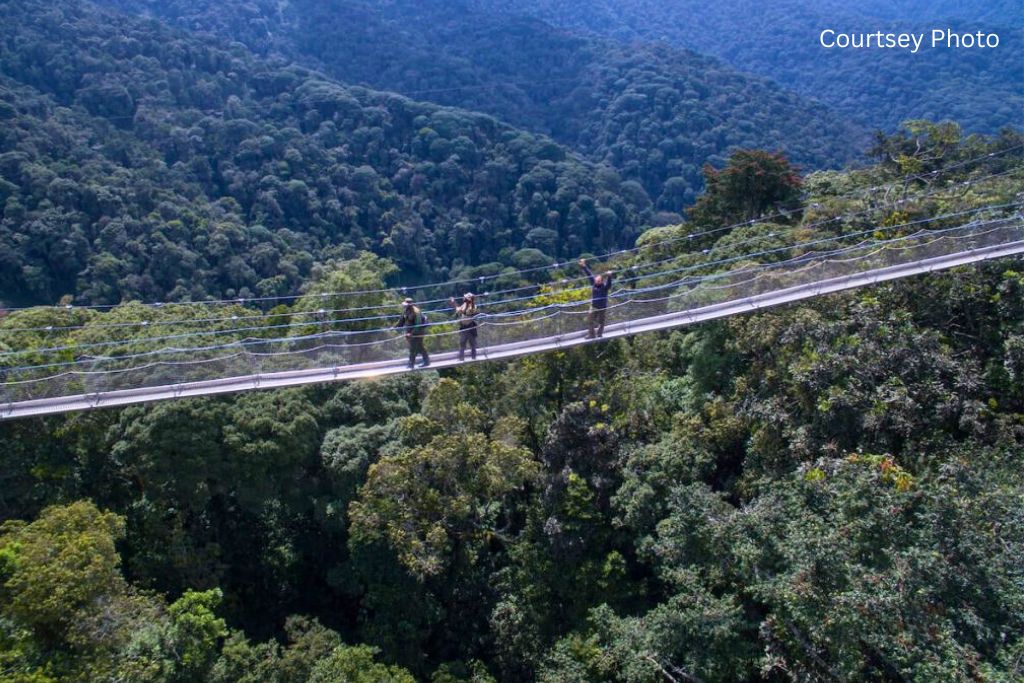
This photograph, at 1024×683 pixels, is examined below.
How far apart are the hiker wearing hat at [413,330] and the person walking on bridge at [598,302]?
252 cm

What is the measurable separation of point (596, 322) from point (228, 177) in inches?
1904

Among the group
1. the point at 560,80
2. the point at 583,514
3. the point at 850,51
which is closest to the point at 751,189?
the point at 583,514

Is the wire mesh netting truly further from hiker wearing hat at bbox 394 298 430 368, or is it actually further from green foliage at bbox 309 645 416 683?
green foliage at bbox 309 645 416 683

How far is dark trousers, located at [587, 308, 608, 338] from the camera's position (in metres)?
12.2

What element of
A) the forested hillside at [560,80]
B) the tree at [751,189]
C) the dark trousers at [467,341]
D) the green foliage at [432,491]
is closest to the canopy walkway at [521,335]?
the dark trousers at [467,341]

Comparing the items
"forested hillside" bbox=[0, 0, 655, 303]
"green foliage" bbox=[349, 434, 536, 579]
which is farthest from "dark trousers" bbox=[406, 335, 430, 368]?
"forested hillside" bbox=[0, 0, 655, 303]

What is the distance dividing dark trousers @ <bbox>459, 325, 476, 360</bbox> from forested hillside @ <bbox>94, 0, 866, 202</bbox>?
207 ft

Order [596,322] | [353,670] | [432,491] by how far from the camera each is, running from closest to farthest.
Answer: [353,670] → [596,322] → [432,491]

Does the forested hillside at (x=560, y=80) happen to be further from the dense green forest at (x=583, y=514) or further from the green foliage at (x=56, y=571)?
the green foliage at (x=56, y=571)

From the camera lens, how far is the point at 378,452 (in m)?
14.9

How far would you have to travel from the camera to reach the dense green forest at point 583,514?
9164mm

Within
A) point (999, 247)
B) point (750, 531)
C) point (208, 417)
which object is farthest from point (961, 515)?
point (208, 417)

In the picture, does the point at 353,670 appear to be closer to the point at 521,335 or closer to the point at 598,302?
the point at 521,335

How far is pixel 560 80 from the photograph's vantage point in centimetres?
9850
